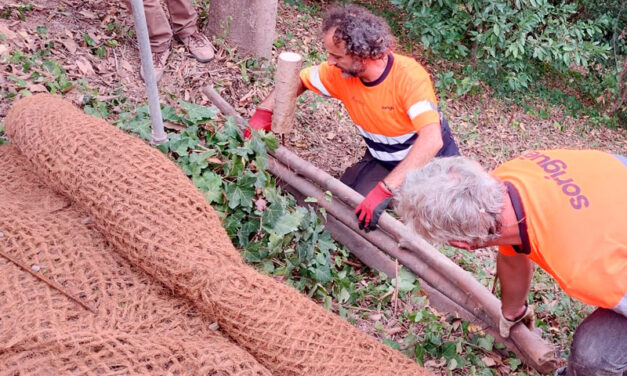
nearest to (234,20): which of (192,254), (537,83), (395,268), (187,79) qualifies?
(187,79)

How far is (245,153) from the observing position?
2.99 metres

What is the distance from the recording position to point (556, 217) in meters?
1.92

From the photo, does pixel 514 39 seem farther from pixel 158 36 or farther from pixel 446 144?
pixel 158 36

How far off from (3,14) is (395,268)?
137 inches

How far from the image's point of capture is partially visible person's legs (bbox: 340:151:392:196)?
13.0ft

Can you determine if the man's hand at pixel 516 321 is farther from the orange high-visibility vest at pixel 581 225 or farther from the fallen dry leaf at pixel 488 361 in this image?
the orange high-visibility vest at pixel 581 225

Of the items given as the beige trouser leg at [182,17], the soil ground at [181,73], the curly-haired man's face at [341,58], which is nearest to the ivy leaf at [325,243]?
the soil ground at [181,73]

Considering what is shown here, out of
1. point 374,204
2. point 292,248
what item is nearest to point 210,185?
point 292,248

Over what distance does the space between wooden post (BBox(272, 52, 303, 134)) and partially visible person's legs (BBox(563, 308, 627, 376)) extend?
2.24 m

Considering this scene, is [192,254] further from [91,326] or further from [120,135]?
[120,135]

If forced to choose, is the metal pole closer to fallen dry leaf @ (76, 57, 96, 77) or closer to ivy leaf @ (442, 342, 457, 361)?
fallen dry leaf @ (76, 57, 96, 77)

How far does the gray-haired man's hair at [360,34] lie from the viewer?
10.5 ft

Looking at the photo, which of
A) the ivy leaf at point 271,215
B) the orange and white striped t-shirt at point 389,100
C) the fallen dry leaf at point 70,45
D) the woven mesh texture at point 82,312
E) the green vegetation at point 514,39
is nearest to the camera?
the woven mesh texture at point 82,312

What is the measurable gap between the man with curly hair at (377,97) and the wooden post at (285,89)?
170 mm
